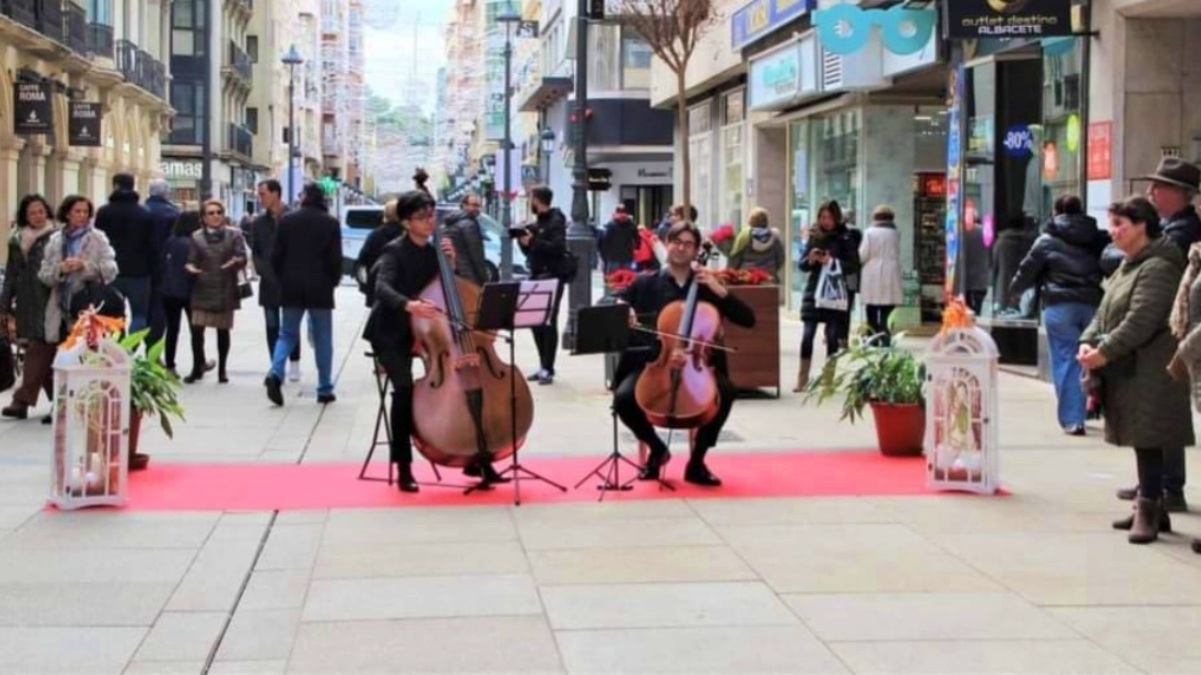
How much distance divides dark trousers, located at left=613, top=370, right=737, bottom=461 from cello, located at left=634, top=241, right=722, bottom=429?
0.03 metres

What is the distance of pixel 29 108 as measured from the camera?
103ft

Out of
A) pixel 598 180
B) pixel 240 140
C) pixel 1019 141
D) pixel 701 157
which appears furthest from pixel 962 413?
pixel 240 140

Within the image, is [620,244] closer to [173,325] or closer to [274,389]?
[173,325]

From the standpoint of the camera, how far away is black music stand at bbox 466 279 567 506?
28.4 feet

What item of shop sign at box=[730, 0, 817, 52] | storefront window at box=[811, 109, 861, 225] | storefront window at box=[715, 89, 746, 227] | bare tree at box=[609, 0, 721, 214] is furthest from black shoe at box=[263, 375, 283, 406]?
storefront window at box=[715, 89, 746, 227]

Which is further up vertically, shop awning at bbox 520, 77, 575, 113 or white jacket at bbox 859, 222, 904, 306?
shop awning at bbox 520, 77, 575, 113

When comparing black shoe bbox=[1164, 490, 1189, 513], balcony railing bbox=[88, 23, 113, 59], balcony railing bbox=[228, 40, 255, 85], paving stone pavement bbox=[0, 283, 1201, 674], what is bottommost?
paving stone pavement bbox=[0, 283, 1201, 674]

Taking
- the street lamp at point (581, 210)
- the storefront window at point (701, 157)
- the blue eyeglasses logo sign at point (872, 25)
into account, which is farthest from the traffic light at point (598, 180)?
the blue eyeglasses logo sign at point (872, 25)

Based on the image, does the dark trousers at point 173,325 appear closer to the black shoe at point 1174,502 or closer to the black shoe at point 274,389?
the black shoe at point 274,389

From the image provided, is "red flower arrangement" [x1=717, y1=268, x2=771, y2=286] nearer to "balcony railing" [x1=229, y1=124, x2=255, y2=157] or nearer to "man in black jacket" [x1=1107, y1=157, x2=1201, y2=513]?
"man in black jacket" [x1=1107, y1=157, x2=1201, y2=513]

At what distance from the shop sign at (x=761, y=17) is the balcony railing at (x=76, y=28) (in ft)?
52.4

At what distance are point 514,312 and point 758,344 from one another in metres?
5.21

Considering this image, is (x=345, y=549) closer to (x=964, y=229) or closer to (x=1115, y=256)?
(x=1115, y=256)

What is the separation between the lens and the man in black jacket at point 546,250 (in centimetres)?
1514
